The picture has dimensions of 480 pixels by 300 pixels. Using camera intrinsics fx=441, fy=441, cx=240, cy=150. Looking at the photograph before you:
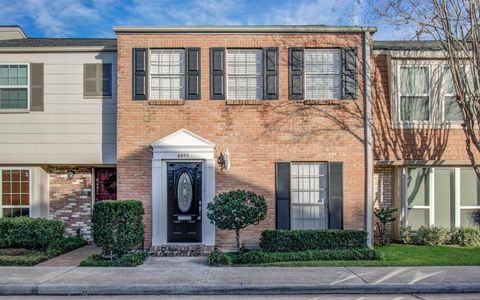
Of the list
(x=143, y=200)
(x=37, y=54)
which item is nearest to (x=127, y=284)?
(x=143, y=200)

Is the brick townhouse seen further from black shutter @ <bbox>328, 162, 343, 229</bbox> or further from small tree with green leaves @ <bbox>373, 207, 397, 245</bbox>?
small tree with green leaves @ <bbox>373, 207, 397, 245</bbox>

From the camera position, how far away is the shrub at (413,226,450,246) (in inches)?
494

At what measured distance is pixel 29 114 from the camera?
1279 cm

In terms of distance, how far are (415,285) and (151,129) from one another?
298 inches

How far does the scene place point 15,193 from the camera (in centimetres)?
1316

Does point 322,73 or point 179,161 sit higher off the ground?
point 322,73

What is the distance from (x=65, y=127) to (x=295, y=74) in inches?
266

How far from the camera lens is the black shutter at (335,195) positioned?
39.5 feet

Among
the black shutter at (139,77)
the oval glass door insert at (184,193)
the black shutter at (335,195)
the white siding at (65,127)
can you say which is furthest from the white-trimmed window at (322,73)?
the white siding at (65,127)

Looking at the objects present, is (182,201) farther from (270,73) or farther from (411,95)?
(411,95)

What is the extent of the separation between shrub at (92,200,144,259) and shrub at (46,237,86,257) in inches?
72.7

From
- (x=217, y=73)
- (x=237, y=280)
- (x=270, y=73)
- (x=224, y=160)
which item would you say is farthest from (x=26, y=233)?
(x=270, y=73)

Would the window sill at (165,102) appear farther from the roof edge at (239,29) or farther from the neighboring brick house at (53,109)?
the roof edge at (239,29)

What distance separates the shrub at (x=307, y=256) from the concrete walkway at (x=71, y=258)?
157 inches
